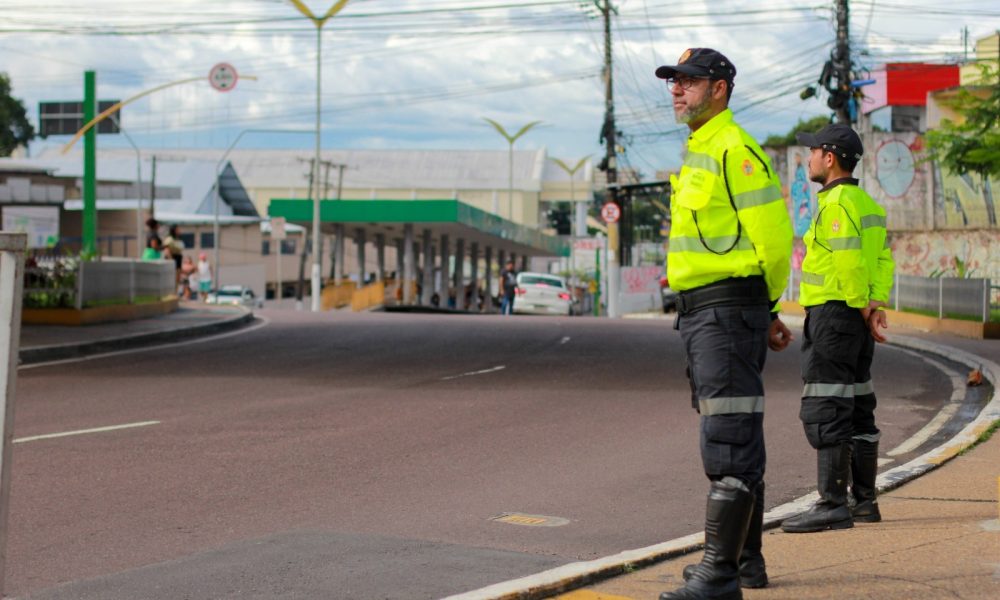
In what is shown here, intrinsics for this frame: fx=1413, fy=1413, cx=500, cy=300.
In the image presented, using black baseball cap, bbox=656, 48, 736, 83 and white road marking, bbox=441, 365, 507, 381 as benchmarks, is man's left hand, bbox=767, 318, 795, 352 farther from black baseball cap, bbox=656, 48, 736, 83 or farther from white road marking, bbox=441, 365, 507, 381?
white road marking, bbox=441, 365, 507, 381

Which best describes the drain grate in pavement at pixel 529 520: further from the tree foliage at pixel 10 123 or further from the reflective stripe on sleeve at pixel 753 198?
the tree foliage at pixel 10 123

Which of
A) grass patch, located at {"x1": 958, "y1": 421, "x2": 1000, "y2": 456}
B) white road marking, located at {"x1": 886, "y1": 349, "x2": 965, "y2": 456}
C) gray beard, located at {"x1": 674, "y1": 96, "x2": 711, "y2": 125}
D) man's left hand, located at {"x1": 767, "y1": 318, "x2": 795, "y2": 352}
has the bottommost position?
white road marking, located at {"x1": 886, "y1": 349, "x2": 965, "y2": 456}

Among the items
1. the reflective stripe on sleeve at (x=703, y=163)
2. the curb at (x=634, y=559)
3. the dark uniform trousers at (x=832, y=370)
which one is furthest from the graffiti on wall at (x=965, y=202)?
the reflective stripe on sleeve at (x=703, y=163)

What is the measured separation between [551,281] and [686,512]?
131 ft

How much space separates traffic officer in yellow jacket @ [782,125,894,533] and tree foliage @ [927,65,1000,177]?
609 inches

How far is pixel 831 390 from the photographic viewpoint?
280 inches

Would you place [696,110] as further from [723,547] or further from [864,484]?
[864,484]

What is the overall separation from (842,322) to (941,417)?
568cm

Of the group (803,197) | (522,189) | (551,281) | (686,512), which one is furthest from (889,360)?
(522,189)

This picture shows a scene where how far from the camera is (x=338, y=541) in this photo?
257 inches

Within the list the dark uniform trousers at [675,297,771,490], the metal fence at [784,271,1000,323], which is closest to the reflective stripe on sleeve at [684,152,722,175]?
the dark uniform trousers at [675,297,771,490]

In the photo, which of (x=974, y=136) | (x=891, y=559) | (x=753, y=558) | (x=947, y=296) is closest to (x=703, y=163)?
(x=753, y=558)

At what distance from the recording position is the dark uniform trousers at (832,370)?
7117mm

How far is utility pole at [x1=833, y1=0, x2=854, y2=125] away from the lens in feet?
99.6
